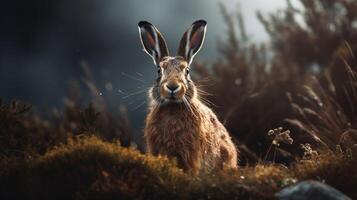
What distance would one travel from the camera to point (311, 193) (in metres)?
4.72

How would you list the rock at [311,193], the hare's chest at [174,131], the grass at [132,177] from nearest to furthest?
the rock at [311,193] < the grass at [132,177] < the hare's chest at [174,131]

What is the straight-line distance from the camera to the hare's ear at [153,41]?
724 cm

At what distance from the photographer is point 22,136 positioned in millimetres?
7031

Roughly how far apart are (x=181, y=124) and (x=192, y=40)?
1152 mm

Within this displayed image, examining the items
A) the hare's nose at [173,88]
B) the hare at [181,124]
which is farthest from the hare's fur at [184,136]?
the hare's nose at [173,88]

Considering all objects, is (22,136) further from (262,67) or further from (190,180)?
(262,67)

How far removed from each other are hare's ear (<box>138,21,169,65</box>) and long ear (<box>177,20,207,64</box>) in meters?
0.19

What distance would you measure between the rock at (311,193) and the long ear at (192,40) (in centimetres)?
265

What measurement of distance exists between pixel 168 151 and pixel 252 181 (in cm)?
140

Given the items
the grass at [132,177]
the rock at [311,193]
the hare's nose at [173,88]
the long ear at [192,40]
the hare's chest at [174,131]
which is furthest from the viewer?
the long ear at [192,40]

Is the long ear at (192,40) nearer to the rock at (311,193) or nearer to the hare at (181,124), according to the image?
the hare at (181,124)

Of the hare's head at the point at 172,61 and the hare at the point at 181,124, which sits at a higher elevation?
the hare's head at the point at 172,61

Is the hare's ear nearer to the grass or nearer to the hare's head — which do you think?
the hare's head

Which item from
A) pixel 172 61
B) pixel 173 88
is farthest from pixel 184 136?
pixel 172 61
